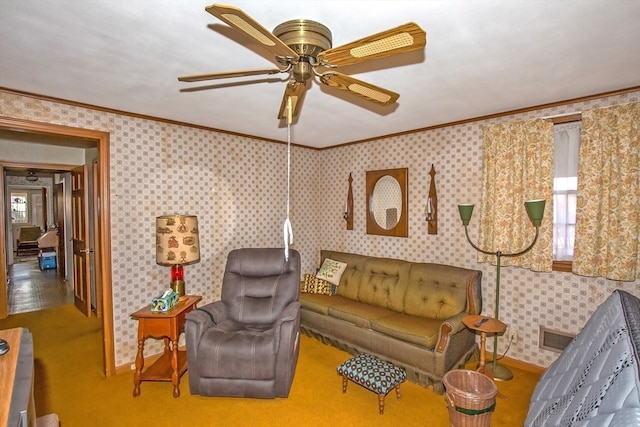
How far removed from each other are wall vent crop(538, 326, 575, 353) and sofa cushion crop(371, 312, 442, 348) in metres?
0.91

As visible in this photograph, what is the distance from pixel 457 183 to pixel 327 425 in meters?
2.55

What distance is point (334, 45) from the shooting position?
1797 millimetres

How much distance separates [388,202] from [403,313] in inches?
53.6

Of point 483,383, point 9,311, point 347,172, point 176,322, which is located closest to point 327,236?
point 347,172

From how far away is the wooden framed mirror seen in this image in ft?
12.6

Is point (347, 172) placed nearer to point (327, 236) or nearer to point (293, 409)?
point (327, 236)

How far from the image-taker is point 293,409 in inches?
96.9

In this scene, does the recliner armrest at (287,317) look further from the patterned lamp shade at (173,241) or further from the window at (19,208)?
the window at (19,208)

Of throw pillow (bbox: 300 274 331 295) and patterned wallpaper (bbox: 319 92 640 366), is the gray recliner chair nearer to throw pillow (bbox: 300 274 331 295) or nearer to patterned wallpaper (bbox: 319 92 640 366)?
throw pillow (bbox: 300 274 331 295)

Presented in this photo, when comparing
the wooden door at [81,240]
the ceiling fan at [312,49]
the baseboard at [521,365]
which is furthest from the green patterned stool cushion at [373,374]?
the wooden door at [81,240]

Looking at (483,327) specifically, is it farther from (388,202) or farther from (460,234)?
(388,202)

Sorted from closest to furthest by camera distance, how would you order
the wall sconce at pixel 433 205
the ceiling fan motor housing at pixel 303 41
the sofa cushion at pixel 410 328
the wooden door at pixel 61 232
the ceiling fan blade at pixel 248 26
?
the ceiling fan blade at pixel 248 26, the ceiling fan motor housing at pixel 303 41, the sofa cushion at pixel 410 328, the wall sconce at pixel 433 205, the wooden door at pixel 61 232

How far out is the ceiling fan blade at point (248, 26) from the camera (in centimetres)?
94

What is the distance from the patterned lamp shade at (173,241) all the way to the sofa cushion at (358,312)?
1576 millimetres
